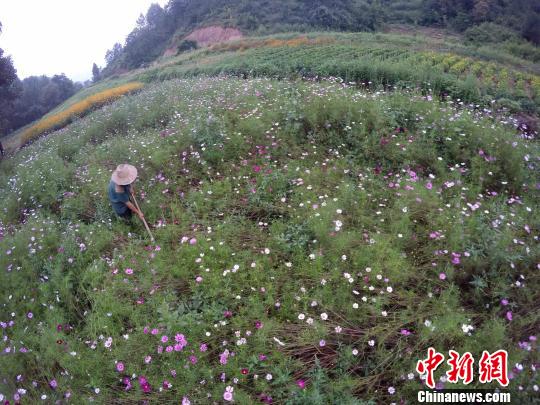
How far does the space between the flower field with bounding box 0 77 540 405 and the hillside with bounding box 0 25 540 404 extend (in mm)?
24

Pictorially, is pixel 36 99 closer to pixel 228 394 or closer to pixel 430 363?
pixel 228 394

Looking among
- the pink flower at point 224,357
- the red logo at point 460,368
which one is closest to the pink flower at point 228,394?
the pink flower at point 224,357

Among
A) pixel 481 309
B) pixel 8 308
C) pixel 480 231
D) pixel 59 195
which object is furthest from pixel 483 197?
pixel 59 195

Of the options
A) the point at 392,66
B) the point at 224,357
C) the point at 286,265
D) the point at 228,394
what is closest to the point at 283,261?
the point at 286,265

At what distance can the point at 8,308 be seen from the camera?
4.34m

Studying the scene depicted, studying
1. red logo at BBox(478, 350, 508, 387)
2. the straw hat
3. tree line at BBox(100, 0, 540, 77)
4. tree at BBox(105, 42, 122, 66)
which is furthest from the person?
tree at BBox(105, 42, 122, 66)

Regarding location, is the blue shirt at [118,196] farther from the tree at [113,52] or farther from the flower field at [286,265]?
the tree at [113,52]

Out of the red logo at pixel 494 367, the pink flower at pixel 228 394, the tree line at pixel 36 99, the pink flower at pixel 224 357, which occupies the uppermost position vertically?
the tree line at pixel 36 99

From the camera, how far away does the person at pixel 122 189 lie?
191 inches

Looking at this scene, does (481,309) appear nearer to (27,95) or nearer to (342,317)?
(342,317)

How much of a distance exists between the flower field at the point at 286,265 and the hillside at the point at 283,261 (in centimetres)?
2

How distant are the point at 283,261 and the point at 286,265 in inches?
6.8

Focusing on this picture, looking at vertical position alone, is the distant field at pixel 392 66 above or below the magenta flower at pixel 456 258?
above

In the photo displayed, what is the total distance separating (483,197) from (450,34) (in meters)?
36.4
